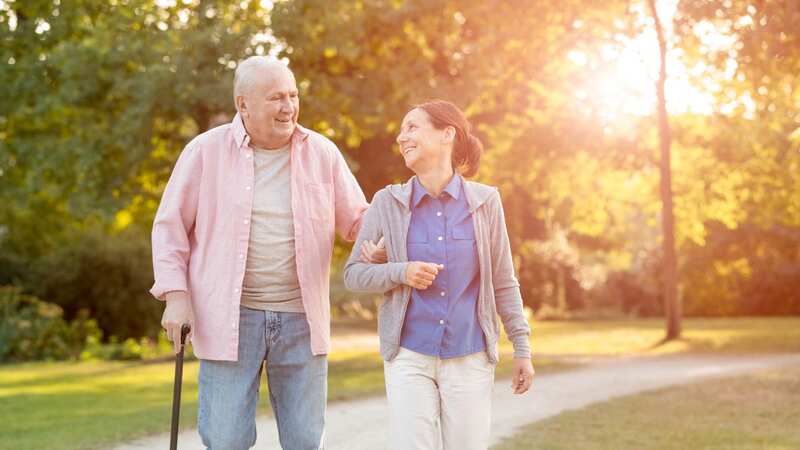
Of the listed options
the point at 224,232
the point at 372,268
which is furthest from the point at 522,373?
the point at 224,232

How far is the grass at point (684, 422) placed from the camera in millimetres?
9289

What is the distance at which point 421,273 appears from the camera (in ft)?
14.3

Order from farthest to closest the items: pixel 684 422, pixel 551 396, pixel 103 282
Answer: pixel 103 282, pixel 551 396, pixel 684 422

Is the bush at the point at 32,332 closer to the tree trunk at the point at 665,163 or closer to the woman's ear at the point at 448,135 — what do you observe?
the tree trunk at the point at 665,163

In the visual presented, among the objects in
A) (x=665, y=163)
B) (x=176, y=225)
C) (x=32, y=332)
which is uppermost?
(x=665, y=163)

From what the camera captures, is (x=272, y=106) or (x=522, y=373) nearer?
(x=522, y=373)

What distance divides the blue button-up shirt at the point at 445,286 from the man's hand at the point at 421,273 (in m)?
0.18

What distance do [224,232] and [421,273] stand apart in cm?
92

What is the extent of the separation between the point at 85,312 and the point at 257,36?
6195 millimetres

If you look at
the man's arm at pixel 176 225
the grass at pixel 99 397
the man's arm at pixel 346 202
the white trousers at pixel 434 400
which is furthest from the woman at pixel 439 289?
the grass at pixel 99 397

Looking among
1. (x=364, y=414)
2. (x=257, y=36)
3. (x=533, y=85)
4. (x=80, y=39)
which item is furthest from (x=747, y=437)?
(x=80, y=39)

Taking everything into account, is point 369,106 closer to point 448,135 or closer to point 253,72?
point 253,72

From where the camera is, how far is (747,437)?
9688mm

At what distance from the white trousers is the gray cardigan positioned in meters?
0.09
